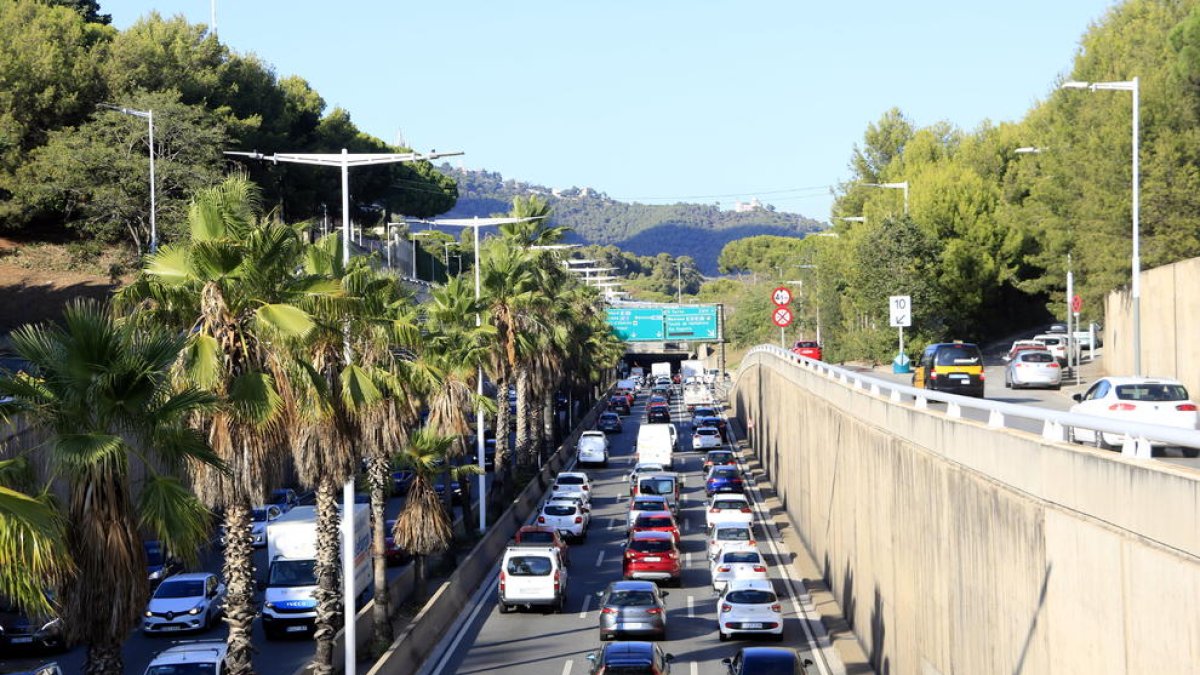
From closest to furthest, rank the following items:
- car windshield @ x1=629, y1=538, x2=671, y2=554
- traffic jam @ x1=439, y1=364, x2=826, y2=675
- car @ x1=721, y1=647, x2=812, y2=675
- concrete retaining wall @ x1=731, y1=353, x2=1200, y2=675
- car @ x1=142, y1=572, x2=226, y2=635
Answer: concrete retaining wall @ x1=731, y1=353, x2=1200, y2=675 → car @ x1=721, y1=647, x2=812, y2=675 → traffic jam @ x1=439, y1=364, x2=826, y2=675 → car @ x1=142, y1=572, x2=226, y2=635 → car windshield @ x1=629, y1=538, x2=671, y2=554

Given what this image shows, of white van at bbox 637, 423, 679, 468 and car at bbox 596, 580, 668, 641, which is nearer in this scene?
car at bbox 596, 580, 668, 641

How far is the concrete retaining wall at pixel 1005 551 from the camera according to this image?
10.5 m

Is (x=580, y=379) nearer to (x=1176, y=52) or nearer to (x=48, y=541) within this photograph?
(x=1176, y=52)

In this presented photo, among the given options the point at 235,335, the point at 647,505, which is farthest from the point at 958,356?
the point at 235,335

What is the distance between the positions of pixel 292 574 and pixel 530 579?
5323 mm

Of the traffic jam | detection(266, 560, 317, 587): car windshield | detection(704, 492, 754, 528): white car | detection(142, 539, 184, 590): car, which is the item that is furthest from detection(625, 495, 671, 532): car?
detection(266, 560, 317, 587): car windshield

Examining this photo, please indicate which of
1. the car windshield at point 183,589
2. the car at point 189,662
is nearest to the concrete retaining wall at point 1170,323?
the car windshield at point 183,589

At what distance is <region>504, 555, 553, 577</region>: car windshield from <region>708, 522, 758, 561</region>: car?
556 centimetres

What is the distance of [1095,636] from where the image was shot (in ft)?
39.8

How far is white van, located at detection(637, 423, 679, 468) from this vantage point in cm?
6175

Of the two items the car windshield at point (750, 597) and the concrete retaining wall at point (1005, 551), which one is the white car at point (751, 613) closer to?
the car windshield at point (750, 597)

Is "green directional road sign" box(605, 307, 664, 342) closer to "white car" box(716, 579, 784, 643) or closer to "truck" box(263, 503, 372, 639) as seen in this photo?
"truck" box(263, 503, 372, 639)

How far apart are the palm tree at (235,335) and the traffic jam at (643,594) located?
636cm

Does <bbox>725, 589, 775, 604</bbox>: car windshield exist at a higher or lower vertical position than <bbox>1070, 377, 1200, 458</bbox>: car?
lower
